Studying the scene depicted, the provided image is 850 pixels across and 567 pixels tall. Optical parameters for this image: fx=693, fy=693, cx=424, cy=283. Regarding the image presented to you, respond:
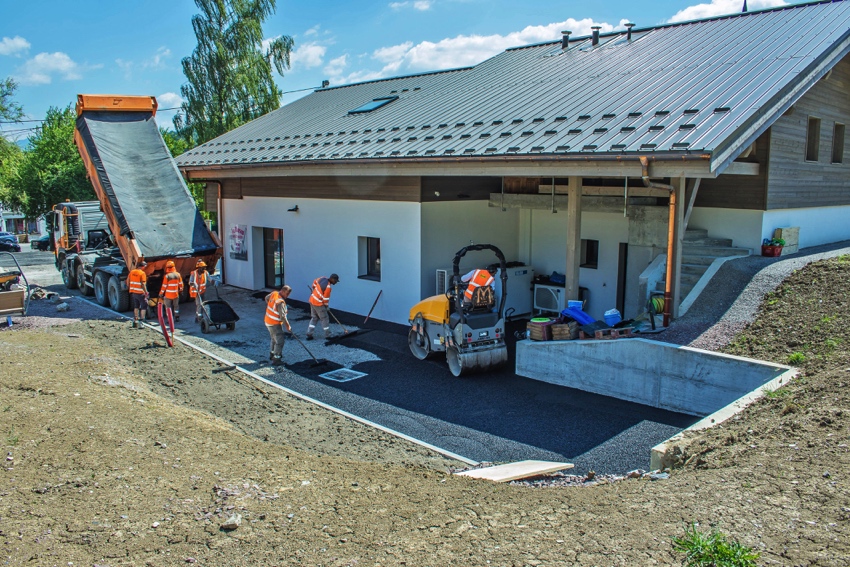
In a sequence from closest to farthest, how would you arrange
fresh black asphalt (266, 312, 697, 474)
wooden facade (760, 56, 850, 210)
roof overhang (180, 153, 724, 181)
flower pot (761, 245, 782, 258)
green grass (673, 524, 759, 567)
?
1. green grass (673, 524, 759, 567)
2. fresh black asphalt (266, 312, 697, 474)
3. roof overhang (180, 153, 724, 181)
4. flower pot (761, 245, 782, 258)
5. wooden facade (760, 56, 850, 210)

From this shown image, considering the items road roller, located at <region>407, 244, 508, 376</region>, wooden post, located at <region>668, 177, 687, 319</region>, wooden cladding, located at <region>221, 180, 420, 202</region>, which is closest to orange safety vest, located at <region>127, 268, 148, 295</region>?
wooden cladding, located at <region>221, 180, 420, 202</region>

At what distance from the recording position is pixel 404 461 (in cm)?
830

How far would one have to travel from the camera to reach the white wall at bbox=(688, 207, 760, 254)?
545 inches

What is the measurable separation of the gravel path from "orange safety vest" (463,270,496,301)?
2.95 m

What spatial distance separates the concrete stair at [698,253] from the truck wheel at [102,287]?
14.4 metres

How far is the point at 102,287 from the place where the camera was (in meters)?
19.2

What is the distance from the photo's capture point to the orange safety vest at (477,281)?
1207 cm

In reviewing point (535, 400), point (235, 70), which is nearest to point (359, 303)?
point (535, 400)

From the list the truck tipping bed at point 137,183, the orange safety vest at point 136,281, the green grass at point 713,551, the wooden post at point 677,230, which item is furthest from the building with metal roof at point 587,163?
the green grass at point 713,551

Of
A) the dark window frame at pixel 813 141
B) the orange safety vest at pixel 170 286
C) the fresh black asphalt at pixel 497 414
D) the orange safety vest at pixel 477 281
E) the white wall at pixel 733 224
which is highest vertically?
the dark window frame at pixel 813 141

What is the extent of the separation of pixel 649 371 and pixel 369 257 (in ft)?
28.7

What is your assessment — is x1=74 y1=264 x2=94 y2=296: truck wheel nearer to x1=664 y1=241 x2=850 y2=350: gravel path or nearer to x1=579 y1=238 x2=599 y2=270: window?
x1=579 y1=238 x2=599 y2=270: window

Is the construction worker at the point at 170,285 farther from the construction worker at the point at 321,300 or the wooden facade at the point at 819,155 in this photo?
the wooden facade at the point at 819,155

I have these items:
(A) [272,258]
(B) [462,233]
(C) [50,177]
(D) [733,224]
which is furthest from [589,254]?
(C) [50,177]
